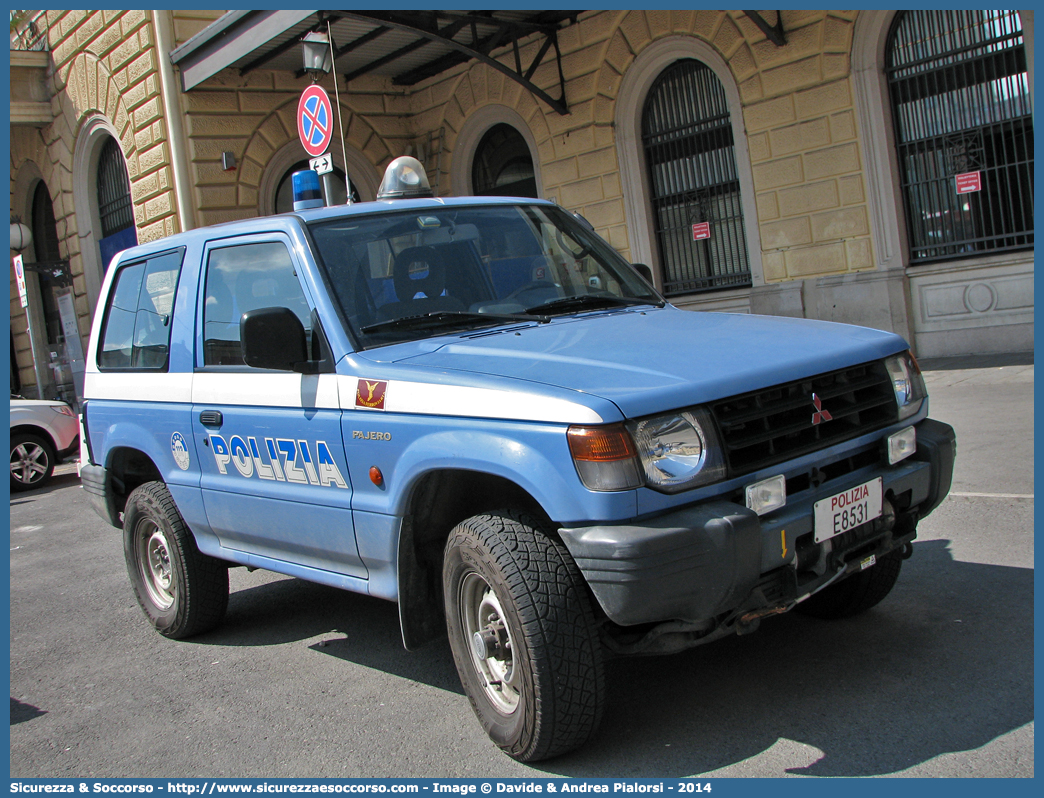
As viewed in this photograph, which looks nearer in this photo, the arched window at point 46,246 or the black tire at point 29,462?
the black tire at point 29,462

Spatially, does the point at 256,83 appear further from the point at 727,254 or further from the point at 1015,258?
the point at 1015,258

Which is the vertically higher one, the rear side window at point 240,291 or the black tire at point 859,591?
the rear side window at point 240,291

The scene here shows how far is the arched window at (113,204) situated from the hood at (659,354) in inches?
643

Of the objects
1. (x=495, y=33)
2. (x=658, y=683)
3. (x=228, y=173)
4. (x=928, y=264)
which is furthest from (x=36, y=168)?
(x=658, y=683)

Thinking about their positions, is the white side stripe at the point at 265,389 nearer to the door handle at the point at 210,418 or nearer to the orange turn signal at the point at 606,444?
the door handle at the point at 210,418

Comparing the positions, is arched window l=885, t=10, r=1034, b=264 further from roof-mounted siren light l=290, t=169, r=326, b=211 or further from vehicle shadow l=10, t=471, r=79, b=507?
vehicle shadow l=10, t=471, r=79, b=507

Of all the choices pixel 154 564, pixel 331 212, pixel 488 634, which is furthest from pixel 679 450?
pixel 154 564

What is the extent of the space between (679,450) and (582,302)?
4.35 ft

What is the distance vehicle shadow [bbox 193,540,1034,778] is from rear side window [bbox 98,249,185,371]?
5.17 ft

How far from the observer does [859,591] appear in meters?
4.09

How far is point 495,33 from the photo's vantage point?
49.0ft

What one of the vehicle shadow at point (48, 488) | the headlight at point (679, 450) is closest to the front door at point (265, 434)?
the headlight at point (679, 450)

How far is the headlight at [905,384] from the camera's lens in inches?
142

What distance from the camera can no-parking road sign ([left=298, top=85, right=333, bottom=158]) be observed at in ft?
27.2
